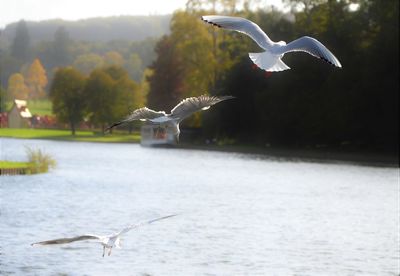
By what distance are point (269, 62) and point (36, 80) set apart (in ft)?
449

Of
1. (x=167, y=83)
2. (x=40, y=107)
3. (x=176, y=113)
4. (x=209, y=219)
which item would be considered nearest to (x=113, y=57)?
(x=40, y=107)

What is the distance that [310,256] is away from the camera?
22.4m

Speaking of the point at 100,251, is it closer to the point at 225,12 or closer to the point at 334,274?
the point at 334,274

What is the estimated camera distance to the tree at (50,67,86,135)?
351 ft

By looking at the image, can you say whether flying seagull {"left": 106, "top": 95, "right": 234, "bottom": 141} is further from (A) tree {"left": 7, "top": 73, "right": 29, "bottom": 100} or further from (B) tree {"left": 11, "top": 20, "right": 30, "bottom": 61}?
(B) tree {"left": 11, "top": 20, "right": 30, "bottom": 61}

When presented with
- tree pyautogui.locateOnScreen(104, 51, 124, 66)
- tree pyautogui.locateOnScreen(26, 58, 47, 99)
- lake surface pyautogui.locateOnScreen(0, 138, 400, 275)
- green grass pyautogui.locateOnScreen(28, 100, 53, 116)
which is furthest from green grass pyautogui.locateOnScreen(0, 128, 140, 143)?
tree pyautogui.locateOnScreen(104, 51, 124, 66)

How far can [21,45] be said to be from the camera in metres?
167

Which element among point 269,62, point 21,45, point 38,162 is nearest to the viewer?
point 269,62

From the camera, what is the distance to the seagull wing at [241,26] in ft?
35.2

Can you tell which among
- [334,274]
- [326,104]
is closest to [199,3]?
[326,104]

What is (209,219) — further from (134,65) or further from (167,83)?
(134,65)

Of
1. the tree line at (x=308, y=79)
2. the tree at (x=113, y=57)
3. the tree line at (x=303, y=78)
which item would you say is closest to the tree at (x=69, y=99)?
the tree line at (x=303, y=78)

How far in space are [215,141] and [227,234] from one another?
1785 inches

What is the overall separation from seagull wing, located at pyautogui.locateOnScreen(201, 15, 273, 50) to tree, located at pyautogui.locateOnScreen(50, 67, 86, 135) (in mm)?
91342
